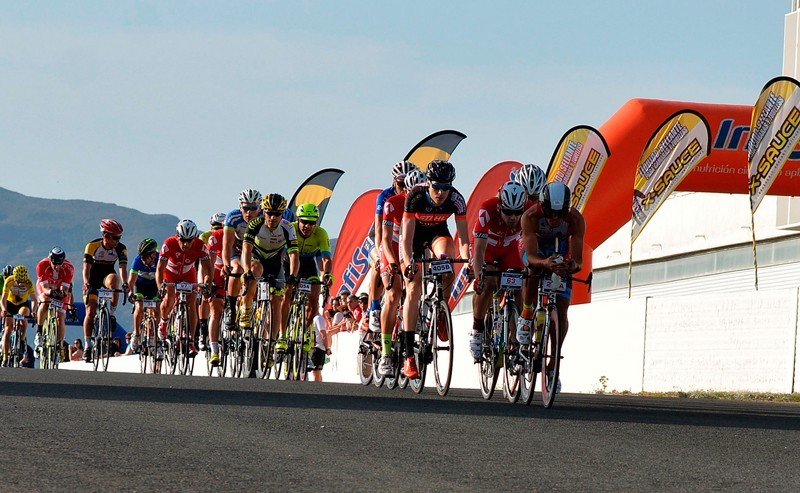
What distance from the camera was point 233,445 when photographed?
7312 mm

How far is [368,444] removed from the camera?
7.55 meters

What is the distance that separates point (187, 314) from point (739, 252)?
2087 cm

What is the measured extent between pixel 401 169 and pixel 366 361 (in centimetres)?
231

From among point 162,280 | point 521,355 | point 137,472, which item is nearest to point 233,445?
point 137,472

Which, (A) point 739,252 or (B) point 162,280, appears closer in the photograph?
(B) point 162,280

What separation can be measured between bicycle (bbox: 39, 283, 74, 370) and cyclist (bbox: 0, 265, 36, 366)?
202 centimetres

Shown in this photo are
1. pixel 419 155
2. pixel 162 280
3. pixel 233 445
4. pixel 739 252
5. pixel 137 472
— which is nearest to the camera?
pixel 137 472

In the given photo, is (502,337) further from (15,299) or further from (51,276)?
(15,299)

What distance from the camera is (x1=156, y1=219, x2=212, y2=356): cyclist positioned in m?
20.2

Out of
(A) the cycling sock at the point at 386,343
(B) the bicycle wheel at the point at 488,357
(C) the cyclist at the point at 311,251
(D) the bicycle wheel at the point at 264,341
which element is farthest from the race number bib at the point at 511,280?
(D) the bicycle wheel at the point at 264,341

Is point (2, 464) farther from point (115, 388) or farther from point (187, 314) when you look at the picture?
point (187, 314)

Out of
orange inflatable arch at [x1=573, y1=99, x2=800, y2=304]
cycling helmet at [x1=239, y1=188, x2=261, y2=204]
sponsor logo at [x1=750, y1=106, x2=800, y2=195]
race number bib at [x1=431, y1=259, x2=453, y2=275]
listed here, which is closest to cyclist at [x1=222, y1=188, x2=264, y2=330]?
cycling helmet at [x1=239, y1=188, x2=261, y2=204]

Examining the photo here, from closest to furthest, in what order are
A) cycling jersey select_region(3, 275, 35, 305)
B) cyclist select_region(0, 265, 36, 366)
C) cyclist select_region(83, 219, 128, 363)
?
cyclist select_region(83, 219, 128, 363)
cyclist select_region(0, 265, 36, 366)
cycling jersey select_region(3, 275, 35, 305)

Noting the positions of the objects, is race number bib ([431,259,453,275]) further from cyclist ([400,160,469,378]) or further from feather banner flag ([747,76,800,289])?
feather banner flag ([747,76,800,289])
